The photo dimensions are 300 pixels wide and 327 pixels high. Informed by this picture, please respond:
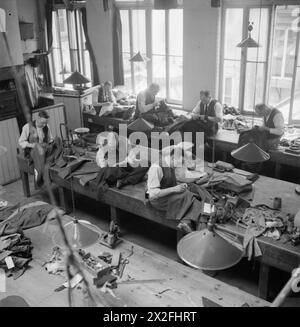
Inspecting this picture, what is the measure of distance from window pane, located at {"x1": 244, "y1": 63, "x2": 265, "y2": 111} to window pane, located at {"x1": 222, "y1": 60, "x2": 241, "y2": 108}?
0.23m

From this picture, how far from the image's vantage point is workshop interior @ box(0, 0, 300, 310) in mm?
4008

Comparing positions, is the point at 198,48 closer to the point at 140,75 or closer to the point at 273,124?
the point at 140,75

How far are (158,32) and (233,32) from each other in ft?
6.61

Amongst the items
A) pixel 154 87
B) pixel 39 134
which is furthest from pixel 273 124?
pixel 39 134

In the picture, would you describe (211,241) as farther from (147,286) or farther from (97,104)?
(97,104)

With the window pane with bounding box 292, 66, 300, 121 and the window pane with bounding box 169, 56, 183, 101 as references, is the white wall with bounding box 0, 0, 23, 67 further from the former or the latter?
the window pane with bounding box 292, 66, 300, 121

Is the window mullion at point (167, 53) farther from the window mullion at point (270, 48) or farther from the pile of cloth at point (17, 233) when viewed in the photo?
the pile of cloth at point (17, 233)

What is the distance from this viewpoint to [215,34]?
883 cm

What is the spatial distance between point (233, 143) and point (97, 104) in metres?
3.59

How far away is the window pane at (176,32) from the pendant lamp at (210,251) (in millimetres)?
7734

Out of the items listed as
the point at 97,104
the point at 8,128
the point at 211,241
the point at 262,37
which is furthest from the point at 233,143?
the point at 211,241

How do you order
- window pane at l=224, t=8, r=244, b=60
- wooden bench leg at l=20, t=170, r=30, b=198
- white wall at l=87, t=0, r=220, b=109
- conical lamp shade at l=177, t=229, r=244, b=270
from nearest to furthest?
conical lamp shade at l=177, t=229, r=244, b=270 < wooden bench leg at l=20, t=170, r=30, b=198 < window pane at l=224, t=8, r=244, b=60 < white wall at l=87, t=0, r=220, b=109

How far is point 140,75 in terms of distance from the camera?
10.8m

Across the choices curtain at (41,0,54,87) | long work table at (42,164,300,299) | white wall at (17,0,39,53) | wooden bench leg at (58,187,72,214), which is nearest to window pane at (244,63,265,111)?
long work table at (42,164,300,299)
